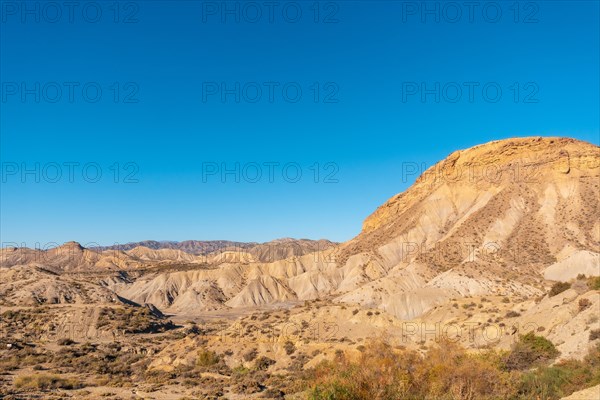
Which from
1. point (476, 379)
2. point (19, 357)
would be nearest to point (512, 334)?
point (476, 379)

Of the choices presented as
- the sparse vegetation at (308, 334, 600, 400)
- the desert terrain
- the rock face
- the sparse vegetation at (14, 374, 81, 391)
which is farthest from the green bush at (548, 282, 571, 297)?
the sparse vegetation at (14, 374, 81, 391)

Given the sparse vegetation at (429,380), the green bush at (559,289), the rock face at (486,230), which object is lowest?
the sparse vegetation at (429,380)

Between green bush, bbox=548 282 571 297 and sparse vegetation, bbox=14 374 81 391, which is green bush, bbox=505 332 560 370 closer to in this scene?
green bush, bbox=548 282 571 297

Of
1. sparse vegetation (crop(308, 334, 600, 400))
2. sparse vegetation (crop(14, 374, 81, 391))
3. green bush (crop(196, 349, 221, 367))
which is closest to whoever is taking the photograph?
sparse vegetation (crop(308, 334, 600, 400))

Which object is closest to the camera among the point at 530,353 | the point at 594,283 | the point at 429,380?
the point at 429,380

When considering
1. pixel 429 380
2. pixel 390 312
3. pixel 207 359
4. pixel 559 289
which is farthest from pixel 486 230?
pixel 429 380

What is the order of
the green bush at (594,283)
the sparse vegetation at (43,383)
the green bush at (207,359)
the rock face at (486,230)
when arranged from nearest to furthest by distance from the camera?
the sparse vegetation at (43,383), the green bush at (594,283), the green bush at (207,359), the rock face at (486,230)

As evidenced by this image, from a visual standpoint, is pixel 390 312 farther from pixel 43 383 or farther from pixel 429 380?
pixel 429 380

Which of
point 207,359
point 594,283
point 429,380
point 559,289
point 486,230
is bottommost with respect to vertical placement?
point 207,359

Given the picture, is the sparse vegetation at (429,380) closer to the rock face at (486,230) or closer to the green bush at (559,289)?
the green bush at (559,289)

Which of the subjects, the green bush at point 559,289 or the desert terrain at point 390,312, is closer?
the desert terrain at point 390,312

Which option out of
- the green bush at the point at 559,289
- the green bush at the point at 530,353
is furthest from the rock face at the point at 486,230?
the green bush at the point at 530,353

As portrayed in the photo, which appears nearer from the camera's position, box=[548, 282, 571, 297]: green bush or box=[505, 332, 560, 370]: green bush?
box=[505, 332, 560, 370]: green bush

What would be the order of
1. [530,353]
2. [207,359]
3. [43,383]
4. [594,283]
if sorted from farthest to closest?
[207,359], [594,283], [43,383], [530,353]
